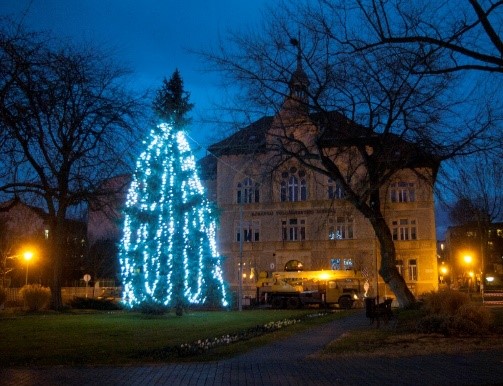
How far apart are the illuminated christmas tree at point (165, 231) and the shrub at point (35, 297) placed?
6.16 m

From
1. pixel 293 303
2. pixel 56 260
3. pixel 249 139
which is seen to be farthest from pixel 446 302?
pixel 293 303

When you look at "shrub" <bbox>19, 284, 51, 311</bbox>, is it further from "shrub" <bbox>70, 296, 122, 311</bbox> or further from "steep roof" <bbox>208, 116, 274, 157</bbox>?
"steep roof" <bbox>208, 116, 274, 157</bbox>

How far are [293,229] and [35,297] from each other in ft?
97.7

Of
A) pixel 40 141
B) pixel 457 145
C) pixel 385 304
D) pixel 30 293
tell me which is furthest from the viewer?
pixel 30 293

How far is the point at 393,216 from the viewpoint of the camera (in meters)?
55.7

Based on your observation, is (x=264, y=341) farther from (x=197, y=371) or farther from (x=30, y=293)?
(x=30, y=293)

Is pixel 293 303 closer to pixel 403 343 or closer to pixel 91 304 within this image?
pixel 91 304

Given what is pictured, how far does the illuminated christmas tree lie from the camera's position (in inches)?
1117

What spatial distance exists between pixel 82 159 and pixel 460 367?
12.5m

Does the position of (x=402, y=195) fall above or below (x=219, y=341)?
above

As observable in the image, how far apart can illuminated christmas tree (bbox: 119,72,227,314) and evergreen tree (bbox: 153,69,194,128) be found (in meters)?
0.23

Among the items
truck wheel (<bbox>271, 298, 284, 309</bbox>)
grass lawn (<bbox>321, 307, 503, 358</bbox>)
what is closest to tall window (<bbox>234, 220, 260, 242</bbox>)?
truck wheel (<bbox>271, 298, 284, 309</bbox>)

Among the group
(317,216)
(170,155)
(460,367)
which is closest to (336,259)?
(317,216)

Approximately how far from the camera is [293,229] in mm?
57312
